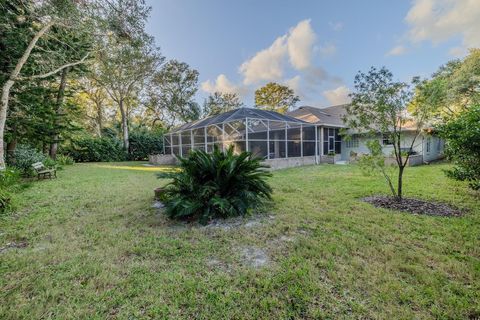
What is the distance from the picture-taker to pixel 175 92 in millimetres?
23344

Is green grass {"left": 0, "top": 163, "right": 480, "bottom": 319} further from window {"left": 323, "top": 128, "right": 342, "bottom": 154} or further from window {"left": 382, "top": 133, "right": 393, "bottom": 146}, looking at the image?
window {"left": 323, "top": 128, "right": 342, "bottom": 154}

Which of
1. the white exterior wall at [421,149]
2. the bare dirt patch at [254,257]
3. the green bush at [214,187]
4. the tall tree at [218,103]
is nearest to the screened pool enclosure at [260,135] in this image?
the white exterior wall at [421,149]

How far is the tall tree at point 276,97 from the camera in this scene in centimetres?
2930

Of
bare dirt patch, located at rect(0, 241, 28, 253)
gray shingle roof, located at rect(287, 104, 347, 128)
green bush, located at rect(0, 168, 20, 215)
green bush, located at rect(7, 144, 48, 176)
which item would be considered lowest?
bare dirt patch, located at rect(0, 241, 28, 253)

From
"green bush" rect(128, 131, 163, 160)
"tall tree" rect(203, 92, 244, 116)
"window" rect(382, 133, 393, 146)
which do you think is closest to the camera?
"window" rect(382, 133, 393, 146)

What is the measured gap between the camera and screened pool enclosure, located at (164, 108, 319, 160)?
35.5 ft

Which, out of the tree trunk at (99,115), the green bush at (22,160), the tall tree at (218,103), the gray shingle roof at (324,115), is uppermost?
the tall tree at (218,103)

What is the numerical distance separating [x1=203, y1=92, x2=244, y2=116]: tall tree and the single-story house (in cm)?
1040

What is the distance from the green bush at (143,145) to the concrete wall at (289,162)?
13.2 metres

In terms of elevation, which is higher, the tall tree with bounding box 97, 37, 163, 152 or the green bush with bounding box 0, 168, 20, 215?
the tall tree with bounding box 97, 37, 163, 152

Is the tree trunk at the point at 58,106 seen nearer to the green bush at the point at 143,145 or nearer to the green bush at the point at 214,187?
the green bush at the point at 143,145

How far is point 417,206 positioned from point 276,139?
7909mm

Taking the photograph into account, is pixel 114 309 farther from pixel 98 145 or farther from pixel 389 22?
pixel 98 145

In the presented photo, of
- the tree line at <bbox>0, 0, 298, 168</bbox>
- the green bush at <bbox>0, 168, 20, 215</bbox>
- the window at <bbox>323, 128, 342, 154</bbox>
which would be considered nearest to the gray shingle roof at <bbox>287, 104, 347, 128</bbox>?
the window at <bbox>323, 128, 342, 154</bbox>
